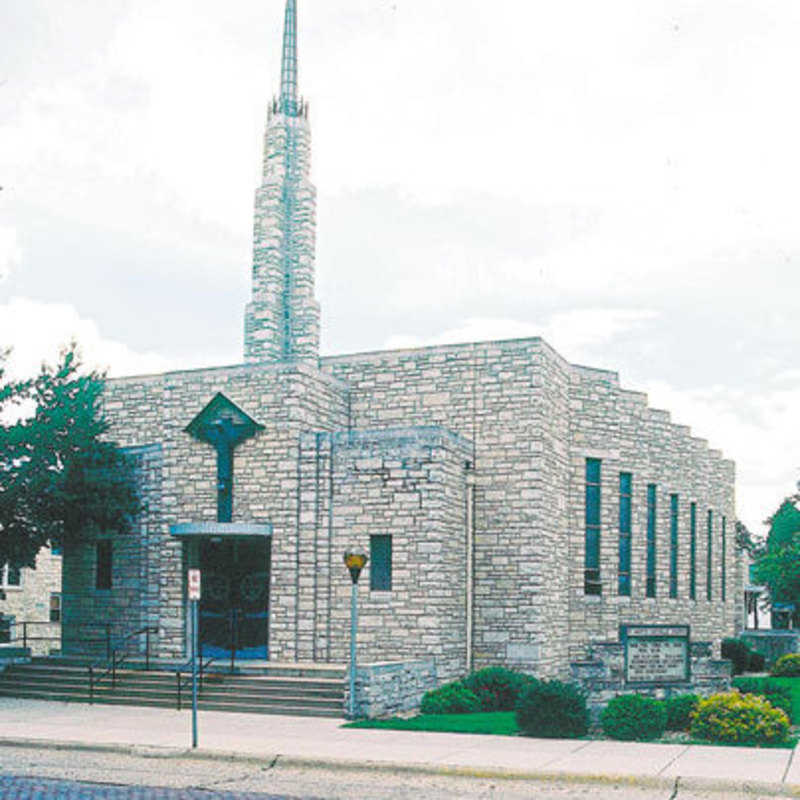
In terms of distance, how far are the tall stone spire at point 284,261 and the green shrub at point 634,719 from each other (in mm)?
24540

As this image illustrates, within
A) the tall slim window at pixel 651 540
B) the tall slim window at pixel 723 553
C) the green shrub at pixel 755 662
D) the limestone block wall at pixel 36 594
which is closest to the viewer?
the tall slim window at pixel 651 540

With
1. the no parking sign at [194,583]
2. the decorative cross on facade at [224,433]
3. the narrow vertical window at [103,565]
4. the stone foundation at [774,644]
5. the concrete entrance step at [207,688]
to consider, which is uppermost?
the decorative cross on facade at [224,433]

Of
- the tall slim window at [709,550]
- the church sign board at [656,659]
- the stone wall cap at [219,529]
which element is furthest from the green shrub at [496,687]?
the tall slim window at [709,550]

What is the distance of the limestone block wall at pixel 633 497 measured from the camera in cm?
2909

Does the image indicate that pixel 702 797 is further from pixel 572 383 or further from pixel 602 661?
pixel 572 383

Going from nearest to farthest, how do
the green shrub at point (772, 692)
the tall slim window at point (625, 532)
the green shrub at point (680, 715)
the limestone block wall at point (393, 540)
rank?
the green shrub at point (680, 715) < the green shrub at point (772, 692) < the limestone block wall at point (393, 540) < the tall slim window at point (625, 532)

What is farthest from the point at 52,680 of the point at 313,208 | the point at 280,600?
the point at 313,208

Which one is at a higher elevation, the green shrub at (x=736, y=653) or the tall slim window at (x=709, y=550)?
the tall slim window at (x=709, y=550)

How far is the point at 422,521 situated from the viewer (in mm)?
25078

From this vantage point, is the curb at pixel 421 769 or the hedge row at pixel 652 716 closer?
the curb at pixel 421 769

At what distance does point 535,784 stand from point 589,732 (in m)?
4.56

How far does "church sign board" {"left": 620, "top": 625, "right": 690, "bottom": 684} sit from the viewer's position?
71.6 feet

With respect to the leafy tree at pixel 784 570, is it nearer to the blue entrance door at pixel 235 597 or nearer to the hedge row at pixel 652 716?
the blue entrance door at pixel 235 597

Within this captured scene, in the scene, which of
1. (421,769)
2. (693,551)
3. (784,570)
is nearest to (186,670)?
(421,769)
